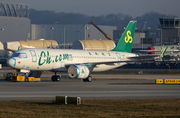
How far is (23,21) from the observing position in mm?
149250

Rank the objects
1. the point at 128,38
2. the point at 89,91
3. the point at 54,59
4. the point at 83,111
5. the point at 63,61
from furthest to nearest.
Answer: the point at 128,38
the point at 63,61
the point at 54,59
the point at 89,91
the point at 83,111

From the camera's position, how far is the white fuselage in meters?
41.9

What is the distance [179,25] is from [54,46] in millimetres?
79376

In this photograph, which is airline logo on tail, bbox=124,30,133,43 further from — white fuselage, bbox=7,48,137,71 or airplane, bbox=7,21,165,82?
white fuselage, bbox=7,48,137,71

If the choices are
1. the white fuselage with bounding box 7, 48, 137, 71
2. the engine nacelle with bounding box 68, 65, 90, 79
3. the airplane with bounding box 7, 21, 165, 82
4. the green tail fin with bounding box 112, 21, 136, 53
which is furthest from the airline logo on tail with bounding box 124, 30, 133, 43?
the engine nacelle with bounding box 68, 65, 90, 79

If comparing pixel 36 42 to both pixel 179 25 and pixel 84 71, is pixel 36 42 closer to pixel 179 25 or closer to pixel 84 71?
pixel 84 71

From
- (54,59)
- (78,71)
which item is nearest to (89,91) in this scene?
(78,71)

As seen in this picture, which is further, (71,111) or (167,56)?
(167,56)

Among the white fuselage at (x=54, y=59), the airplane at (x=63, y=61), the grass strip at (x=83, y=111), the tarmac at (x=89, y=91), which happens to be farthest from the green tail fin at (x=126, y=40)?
the grass strip at (x=83, y=111)

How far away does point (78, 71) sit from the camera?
140 ft

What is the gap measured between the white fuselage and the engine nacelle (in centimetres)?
186

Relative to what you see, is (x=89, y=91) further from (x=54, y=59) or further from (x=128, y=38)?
(x=128, y=38)

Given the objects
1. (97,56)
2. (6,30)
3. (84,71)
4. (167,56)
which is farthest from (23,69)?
(6,30)

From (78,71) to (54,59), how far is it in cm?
408
